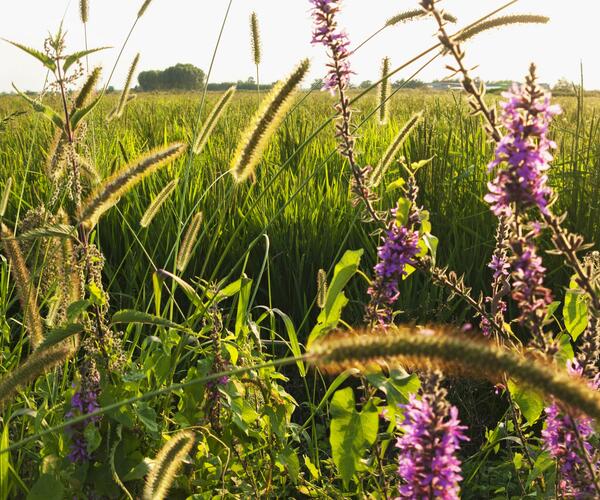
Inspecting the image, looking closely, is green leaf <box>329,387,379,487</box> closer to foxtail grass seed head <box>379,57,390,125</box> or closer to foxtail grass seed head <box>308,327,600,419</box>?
foxtail grass seed head <box>308,327,600,419</box>

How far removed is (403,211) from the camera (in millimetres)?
1401

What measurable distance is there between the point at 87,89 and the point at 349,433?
106 centimetres

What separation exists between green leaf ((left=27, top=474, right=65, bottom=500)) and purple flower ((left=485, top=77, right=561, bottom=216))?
104 centimetres

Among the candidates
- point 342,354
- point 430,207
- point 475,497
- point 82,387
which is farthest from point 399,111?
point 342,354

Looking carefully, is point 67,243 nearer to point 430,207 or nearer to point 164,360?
point 164,360

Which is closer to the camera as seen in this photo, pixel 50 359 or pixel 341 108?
pixel 50 359

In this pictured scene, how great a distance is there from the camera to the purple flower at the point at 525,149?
1040mm

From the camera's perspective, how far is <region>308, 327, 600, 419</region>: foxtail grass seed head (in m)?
0.75

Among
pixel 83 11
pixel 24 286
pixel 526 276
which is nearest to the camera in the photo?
pixel 526 276

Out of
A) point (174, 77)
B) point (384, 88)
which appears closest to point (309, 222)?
point (384, 88)

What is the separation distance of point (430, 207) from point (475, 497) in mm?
1542

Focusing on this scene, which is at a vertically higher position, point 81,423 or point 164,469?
point 164,469

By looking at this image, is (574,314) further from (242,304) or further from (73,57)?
(73,57)

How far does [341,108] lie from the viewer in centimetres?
153
